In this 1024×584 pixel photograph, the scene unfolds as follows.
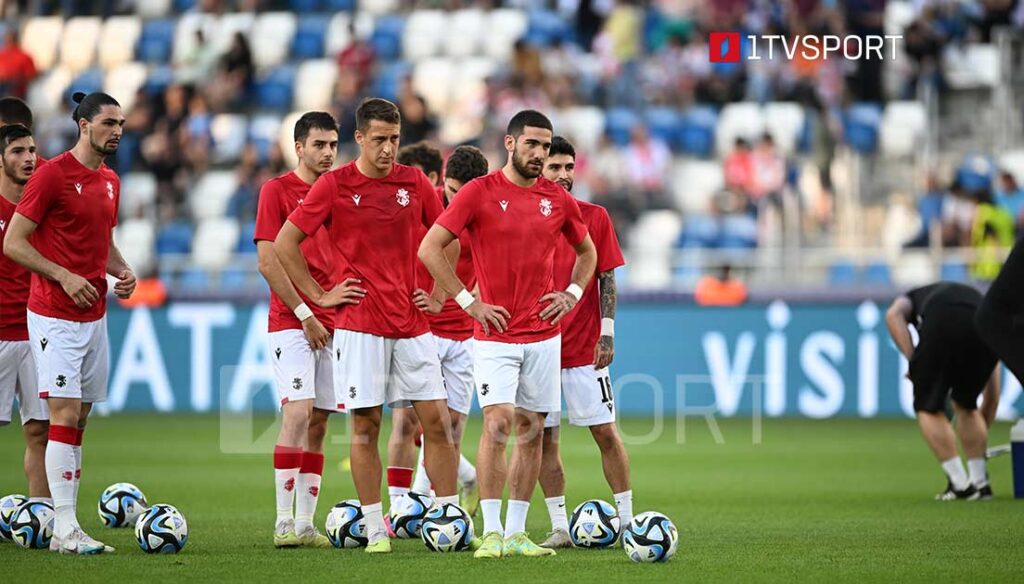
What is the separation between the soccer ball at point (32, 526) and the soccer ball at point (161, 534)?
746 mm

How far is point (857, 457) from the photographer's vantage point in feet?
57.7

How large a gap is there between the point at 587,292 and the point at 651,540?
215cm

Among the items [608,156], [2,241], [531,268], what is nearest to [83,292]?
[2,241]

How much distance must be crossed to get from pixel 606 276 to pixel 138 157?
61.7ft

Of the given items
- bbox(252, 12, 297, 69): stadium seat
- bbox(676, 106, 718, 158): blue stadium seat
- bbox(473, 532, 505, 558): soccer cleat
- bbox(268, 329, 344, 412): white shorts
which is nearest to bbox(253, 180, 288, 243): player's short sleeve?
bbox(268, 329, 344, 412): white shorts

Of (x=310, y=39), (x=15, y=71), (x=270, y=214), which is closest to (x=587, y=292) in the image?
(x=270, y=214)

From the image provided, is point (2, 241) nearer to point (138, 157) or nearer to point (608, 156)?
point (608, 156)

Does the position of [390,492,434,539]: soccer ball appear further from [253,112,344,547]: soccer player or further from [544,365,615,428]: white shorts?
[544,365,615,428]: white shorts

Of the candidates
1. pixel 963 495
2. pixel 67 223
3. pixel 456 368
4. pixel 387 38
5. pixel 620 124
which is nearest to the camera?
pixel 67 223

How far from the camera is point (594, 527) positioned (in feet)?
34.6

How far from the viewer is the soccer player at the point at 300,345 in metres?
10.6

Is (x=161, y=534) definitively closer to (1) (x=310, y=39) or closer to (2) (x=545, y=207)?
(2) (x=545, y=207)

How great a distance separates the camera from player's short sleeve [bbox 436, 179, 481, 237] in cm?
995

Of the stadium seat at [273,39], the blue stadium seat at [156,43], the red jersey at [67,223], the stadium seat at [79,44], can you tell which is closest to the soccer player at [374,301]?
the red jersey at [67,223]
